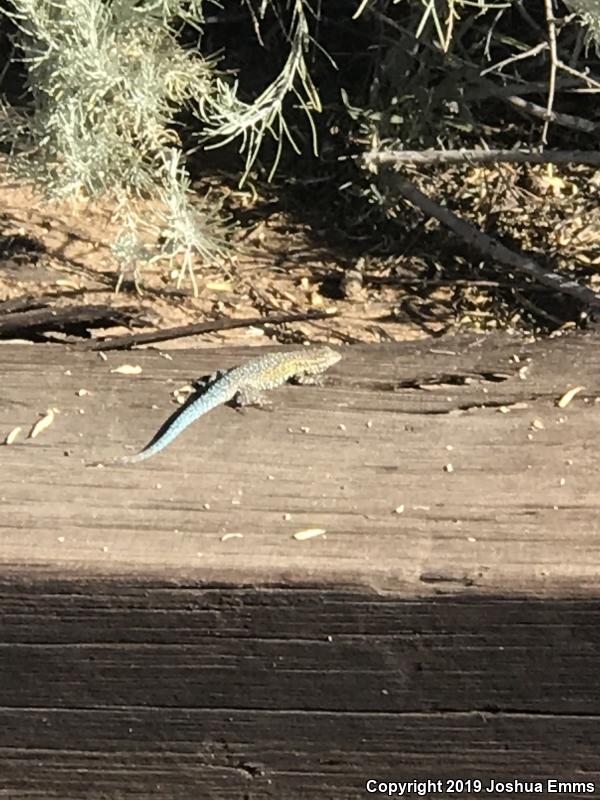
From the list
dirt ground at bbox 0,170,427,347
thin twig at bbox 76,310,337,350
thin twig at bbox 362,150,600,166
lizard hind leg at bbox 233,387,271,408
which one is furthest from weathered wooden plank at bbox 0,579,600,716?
thin twig at bbox 362,150,600,166

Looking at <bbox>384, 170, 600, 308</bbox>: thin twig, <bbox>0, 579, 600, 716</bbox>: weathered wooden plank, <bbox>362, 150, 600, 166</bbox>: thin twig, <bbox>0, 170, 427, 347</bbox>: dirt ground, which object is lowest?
<bbox>0, 170, 427, 347</bbox>: dirt ground

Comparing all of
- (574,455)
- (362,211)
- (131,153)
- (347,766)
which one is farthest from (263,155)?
(347,766)

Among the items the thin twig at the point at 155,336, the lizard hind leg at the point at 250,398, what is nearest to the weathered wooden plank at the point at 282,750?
the lizard hind leg at the point at 250,398

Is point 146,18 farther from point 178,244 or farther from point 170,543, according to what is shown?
point 170,543

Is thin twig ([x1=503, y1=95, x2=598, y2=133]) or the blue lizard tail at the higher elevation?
the blue lizard tail

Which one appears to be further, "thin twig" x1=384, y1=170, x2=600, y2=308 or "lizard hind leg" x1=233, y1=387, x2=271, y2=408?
"thin twig" x1=384, y1=170, x2=600, y2=308

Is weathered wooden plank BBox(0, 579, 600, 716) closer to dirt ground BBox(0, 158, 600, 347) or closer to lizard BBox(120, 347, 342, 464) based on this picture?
lizard BBox(120, 347, 342, 464)

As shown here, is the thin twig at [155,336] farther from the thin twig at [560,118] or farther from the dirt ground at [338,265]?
the thin twig at [560,118]
